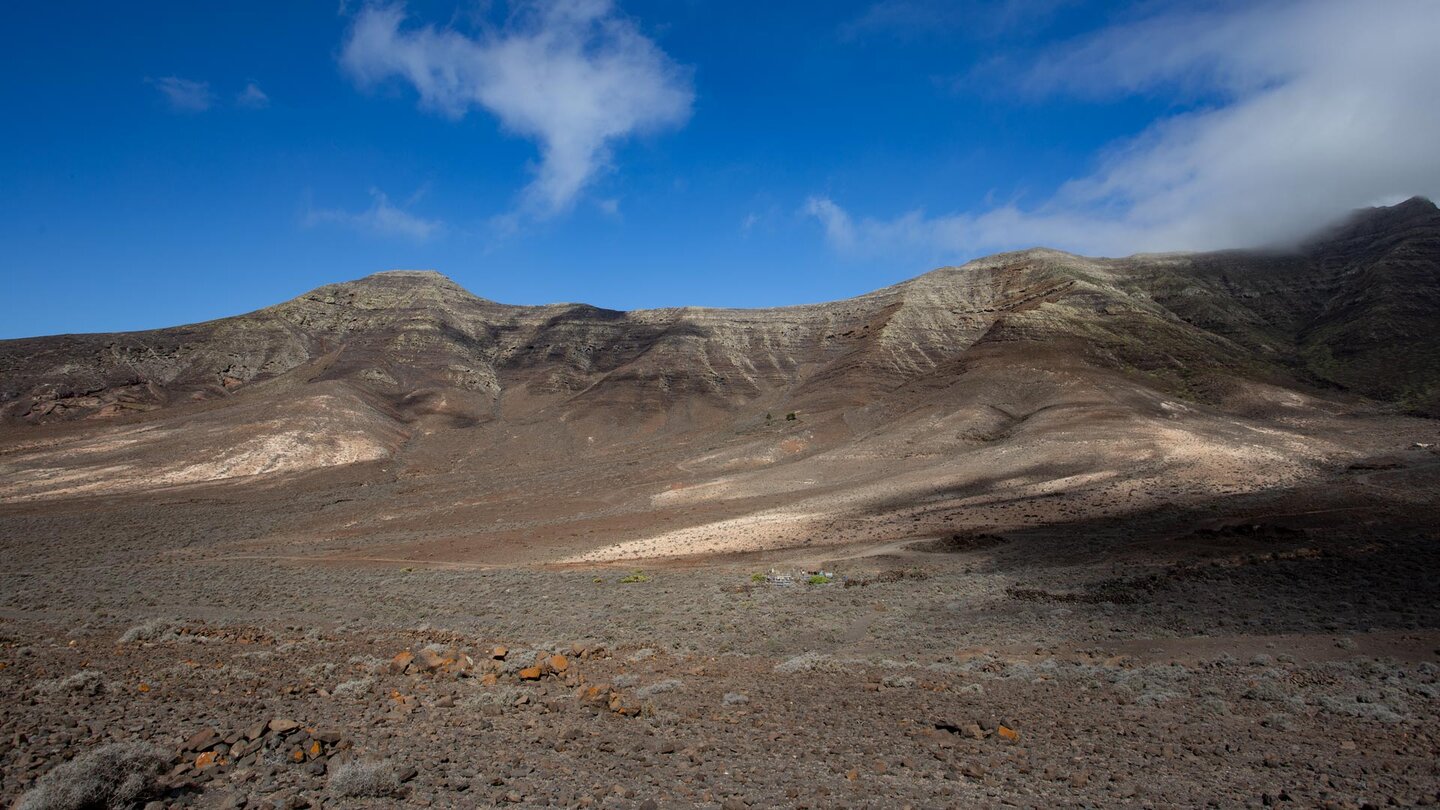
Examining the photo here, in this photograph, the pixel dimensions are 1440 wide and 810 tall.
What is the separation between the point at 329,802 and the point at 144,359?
98041 mm

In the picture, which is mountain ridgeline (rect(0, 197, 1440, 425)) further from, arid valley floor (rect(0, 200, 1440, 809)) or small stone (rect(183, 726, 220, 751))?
A: small stone (rect(183, 726, 220, 751))

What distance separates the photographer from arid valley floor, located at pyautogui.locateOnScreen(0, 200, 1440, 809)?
7895 millimetres

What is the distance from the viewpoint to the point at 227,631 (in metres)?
15.1

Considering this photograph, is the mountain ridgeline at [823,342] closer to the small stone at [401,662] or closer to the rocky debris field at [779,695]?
the rocky debris field at [779,695]

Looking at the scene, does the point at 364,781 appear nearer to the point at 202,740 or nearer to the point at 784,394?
the point at 202,740

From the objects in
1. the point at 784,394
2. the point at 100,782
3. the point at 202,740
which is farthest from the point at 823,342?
the point at 100,782

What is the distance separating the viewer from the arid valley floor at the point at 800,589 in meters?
7.89

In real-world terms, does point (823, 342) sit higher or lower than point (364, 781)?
higher

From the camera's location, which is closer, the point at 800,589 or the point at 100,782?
the point at 100,782

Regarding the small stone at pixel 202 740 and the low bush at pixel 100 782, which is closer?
the low bush at pixel 100 782

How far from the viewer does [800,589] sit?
19125 millimetres

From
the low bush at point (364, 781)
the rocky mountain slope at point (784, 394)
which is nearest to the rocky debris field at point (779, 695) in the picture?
the low bush at point (364, 781)

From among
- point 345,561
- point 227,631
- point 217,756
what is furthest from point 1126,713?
point 345,561

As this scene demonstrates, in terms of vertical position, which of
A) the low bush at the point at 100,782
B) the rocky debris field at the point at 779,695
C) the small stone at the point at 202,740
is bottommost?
the rocky debris field at the point at 779,695
